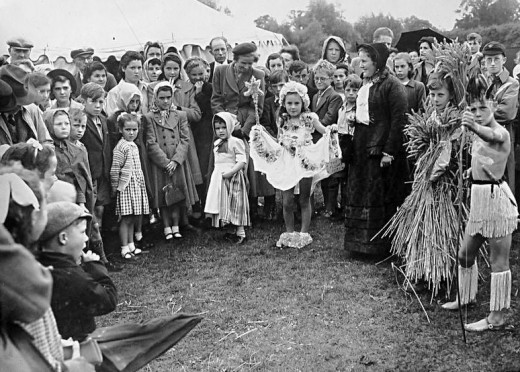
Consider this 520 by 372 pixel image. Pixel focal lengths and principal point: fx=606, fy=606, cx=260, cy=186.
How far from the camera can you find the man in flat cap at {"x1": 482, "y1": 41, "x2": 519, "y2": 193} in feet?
20.8

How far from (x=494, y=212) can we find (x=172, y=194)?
3.76 meters

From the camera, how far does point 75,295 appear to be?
261 centimetres

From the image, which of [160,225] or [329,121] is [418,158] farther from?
[160,225]

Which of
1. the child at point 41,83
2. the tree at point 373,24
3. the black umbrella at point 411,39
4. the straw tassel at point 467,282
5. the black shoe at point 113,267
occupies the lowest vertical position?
the black shoe at point 113,267

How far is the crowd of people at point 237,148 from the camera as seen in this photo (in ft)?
13.3

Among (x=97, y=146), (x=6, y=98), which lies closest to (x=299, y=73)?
(x=97, y=146)

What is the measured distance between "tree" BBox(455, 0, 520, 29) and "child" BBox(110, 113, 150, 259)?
514cm

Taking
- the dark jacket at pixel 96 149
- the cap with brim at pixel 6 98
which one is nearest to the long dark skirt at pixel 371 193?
the dark jacket at pixel 96 149

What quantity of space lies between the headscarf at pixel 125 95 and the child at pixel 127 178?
0.22 metres

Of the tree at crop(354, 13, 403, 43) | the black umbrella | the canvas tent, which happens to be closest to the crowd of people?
the black umbrella

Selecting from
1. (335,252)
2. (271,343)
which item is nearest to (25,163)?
(271,343)

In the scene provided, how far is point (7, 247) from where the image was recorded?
6.07 ft

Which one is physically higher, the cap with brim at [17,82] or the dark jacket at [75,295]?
the cap with brim at [17,82]

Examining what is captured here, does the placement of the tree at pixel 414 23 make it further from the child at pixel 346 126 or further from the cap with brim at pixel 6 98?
the cap with brim at pixel 6 98
